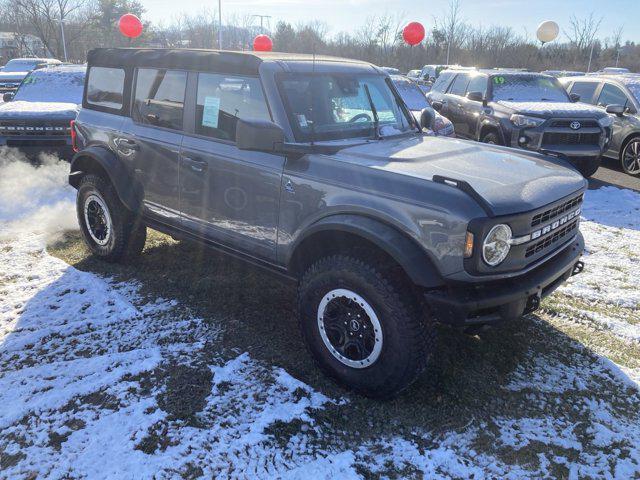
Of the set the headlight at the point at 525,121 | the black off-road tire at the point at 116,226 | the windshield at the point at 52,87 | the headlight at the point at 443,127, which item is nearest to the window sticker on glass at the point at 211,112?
the black off-road tire at the point at 116,226

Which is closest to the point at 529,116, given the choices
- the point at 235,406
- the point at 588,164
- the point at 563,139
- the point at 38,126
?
the point at 563,139

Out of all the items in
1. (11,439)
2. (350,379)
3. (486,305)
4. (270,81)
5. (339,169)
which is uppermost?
(270,81)

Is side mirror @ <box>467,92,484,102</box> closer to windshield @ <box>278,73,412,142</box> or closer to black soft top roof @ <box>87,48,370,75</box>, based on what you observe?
black soft top roof @ <box>87,48,370,75</box>

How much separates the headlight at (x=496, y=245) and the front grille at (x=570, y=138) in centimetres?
641

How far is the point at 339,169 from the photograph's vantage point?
122 inches

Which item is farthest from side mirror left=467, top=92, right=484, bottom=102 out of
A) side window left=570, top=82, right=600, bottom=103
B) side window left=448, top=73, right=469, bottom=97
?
side window left=570, top=82, right=600, bottom=103

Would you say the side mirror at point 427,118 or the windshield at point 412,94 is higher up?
the windshield at point 412,94

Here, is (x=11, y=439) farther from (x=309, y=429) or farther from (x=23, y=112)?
(x=23, y=112)

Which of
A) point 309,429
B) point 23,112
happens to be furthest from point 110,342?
point 23,112

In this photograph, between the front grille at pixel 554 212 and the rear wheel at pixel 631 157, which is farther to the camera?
the rear wheel at pixel 631 157

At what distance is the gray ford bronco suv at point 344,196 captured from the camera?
108 inches

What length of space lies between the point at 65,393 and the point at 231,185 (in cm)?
171

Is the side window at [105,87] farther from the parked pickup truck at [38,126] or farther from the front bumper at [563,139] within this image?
the front bumper at [563,139]

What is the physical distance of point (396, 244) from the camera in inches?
110
